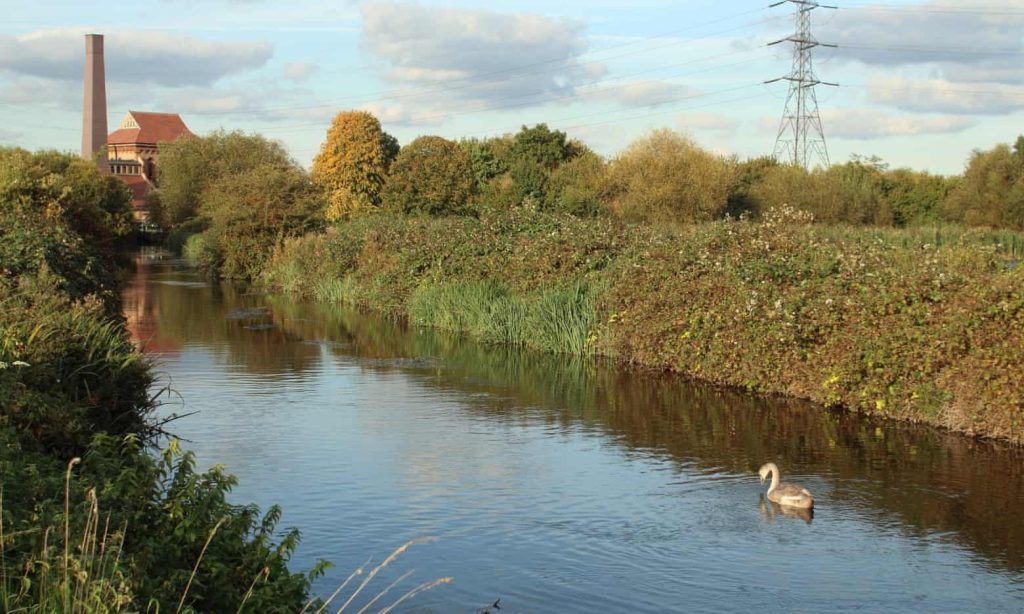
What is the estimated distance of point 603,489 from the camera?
12.1 m

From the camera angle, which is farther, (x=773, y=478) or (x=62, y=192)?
(x=62, y=192)

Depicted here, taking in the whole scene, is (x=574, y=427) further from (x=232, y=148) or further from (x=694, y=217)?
(x=232, y=148)

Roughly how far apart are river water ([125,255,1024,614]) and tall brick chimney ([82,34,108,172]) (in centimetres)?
8570

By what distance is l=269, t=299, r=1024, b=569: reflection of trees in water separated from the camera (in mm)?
11500

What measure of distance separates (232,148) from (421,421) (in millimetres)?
66496

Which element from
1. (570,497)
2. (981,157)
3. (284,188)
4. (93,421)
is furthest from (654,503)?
(981,157)

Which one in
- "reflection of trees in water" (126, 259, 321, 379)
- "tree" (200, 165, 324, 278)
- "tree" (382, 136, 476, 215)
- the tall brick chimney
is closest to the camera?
"reflection of trees in water" (126, 259, 321, 379)

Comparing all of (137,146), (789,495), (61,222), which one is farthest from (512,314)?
(137,146)

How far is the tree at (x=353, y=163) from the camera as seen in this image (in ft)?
244

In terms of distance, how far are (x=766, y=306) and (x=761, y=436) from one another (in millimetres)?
3318

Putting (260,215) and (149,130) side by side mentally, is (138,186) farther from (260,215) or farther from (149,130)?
(260,215)

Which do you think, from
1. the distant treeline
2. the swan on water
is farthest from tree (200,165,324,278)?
the swan on water

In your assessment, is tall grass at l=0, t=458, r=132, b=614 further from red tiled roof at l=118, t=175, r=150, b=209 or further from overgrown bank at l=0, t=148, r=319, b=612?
red tiled roof at l=118, t=175, r=150, b=209

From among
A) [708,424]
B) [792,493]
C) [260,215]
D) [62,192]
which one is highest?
[62,192]
